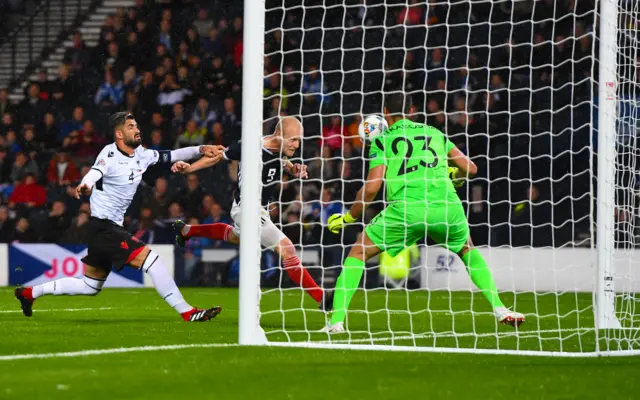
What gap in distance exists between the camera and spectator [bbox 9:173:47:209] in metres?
19.7

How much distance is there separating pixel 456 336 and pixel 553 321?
2783 mm

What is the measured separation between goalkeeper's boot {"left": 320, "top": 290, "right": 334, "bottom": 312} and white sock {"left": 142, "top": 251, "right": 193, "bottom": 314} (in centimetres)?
114

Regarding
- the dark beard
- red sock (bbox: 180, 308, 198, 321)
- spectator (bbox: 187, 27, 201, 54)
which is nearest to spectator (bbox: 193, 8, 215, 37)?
spectator (bbox: 187, 27, 201, 54)

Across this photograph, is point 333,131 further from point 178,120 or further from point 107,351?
point 107,351

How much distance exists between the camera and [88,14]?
2338cm

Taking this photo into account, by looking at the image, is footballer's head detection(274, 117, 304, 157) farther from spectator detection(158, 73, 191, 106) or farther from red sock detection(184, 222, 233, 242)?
spectator detection(158, 73, 191, 106)

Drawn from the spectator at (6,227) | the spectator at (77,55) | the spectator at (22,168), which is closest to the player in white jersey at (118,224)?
the spectator at (6,227)

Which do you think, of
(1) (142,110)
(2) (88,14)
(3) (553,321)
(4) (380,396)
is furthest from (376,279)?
(4) (380,396)

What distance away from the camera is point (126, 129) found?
10.4 metres

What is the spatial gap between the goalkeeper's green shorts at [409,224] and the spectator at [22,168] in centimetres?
1245

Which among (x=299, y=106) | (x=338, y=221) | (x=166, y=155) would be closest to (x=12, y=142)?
(x=299, y=106)

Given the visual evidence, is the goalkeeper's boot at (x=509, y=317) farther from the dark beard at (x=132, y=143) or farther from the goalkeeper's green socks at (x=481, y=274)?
the dark beard at (x=132, y=143)

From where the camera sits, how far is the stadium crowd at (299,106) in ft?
50.9

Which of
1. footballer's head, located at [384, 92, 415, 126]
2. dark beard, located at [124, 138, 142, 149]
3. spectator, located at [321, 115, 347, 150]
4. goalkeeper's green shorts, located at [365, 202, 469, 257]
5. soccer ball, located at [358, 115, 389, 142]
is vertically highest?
spectator, located at [321, 115, 347, 150]
